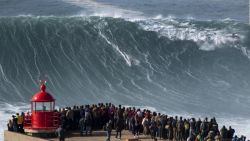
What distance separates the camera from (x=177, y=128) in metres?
33.7

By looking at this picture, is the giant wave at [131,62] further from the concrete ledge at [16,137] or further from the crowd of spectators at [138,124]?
the concrete ledge at [16,137]

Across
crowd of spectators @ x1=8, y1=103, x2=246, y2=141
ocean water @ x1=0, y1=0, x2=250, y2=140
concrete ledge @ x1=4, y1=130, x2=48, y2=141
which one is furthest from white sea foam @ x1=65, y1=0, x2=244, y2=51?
concrete ledge @ x1=4, y1=130, x2=48, y2=141

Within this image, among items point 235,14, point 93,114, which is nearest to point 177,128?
point 93,114

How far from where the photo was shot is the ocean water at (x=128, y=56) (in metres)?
47.8

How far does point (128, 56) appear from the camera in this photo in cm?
5550

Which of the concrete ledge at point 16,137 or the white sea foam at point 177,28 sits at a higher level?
the white sea foam at point 177,28

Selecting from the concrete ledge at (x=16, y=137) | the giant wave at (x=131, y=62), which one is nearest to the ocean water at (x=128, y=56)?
the giant wave at (x=131, y=62)

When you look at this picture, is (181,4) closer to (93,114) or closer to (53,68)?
(53,68)

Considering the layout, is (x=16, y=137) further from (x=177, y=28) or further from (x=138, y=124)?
(x=177, y=28)

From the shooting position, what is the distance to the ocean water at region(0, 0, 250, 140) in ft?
157

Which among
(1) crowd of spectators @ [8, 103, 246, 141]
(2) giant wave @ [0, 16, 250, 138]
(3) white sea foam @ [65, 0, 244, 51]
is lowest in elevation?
(1) crowd of spectators @ [8, 103, 246, 141]

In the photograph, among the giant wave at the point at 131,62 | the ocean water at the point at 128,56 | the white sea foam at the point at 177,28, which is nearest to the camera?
the ocean water at the point at 128,56

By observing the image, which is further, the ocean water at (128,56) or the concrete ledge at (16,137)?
the ocean water at (128,56)

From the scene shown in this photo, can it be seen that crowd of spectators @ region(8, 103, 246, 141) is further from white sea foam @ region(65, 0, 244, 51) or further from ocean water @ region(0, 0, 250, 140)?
white sea foam @ region(65, 0, 244, 51)
